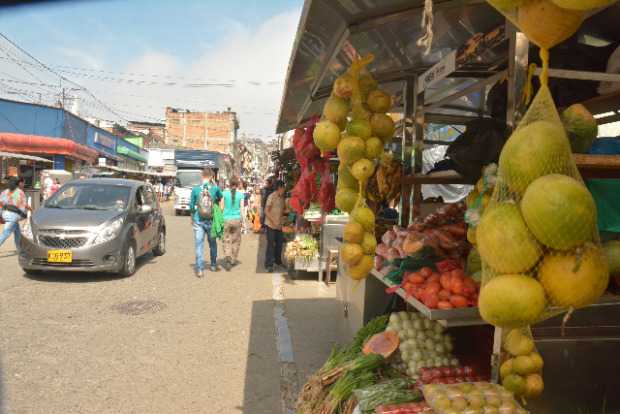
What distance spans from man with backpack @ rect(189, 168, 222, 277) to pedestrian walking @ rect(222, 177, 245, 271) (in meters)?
0.44

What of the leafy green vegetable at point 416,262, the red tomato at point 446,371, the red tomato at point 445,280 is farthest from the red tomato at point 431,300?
the red tomato at point 446,371

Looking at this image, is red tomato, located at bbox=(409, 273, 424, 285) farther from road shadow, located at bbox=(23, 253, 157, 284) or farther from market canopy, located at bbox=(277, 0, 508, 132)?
road shadow, located at bbox=(23, 253, 157, 284)

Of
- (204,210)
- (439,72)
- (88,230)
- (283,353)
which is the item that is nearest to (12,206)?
(88,230)

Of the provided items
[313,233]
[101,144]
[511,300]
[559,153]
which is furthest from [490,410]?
[101,144]

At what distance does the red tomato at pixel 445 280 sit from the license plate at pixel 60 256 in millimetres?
7373

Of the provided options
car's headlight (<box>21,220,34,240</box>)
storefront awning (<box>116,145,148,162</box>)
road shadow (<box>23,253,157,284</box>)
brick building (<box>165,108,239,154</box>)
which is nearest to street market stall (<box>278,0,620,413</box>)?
road shadow (<box>23,253,157,284</box>)

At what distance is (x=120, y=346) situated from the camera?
5.55 meters

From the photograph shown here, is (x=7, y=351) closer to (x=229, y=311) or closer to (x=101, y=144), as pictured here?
(x=229, y=311)

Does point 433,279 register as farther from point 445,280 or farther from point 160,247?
point 160,247

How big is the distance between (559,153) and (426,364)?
2.68 m

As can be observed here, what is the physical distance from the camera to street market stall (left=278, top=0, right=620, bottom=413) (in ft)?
4.10

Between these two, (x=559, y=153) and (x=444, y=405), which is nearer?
Answer: (x=559, y=153)

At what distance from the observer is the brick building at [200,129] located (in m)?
70.0

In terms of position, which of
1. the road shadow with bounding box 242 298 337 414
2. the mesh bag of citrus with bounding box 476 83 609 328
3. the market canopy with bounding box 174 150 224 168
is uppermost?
the market canopy with bounding box 174 150 224 168
